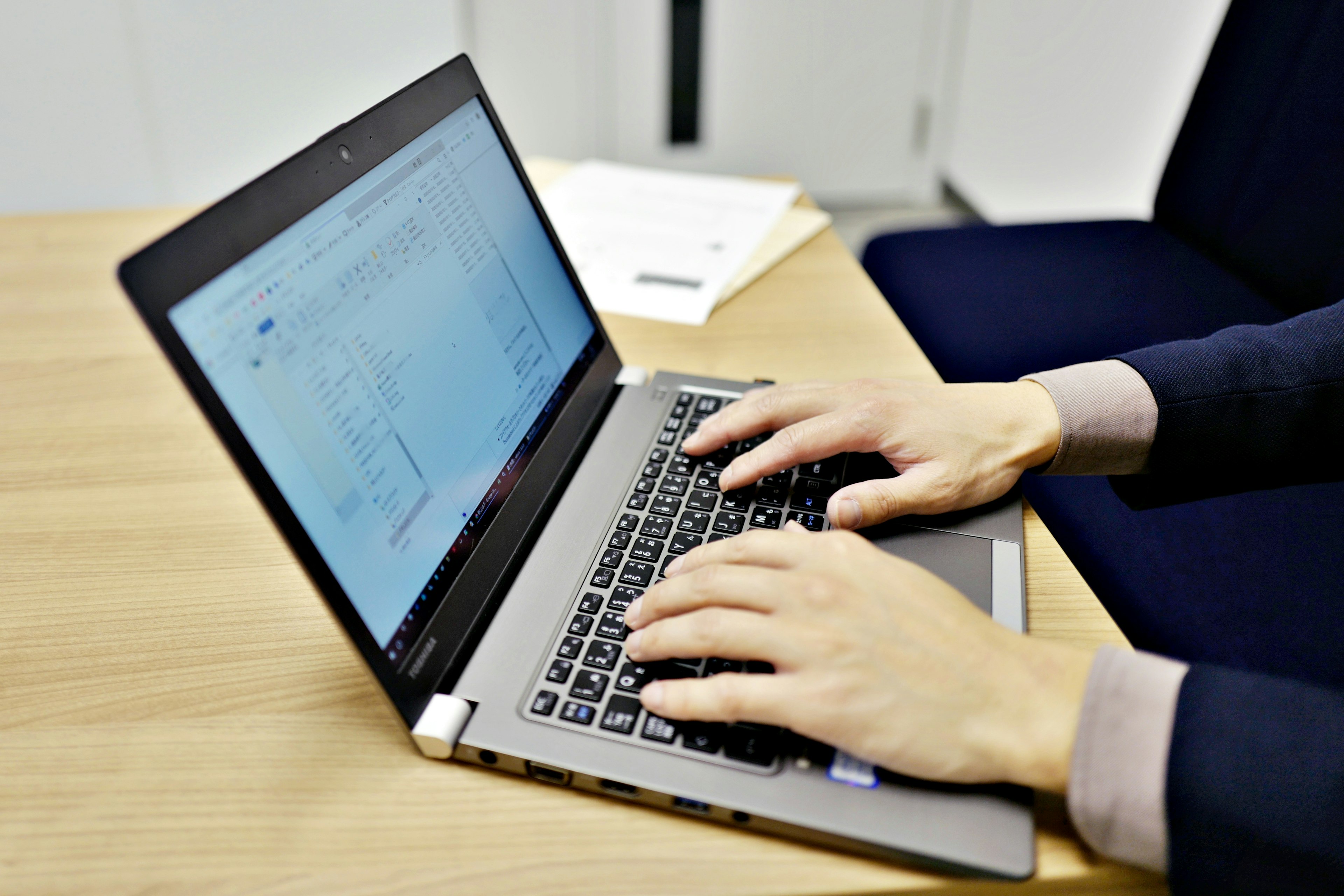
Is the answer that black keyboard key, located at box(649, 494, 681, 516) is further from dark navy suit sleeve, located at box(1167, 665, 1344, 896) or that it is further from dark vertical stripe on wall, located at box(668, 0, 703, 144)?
dark vertical stripe on wall, located at box(668, 0, 703, 144)

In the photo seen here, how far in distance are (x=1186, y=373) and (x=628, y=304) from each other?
0.50m

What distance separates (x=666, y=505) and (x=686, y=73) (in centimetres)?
228

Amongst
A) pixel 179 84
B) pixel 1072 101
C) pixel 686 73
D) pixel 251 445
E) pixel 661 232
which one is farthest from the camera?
pixel 686 73

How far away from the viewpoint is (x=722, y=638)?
1.45 ft

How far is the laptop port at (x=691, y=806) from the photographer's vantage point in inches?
16.1

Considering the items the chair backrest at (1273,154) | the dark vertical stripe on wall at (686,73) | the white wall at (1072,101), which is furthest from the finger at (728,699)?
the dark vertical stripe on wall at (686,73)

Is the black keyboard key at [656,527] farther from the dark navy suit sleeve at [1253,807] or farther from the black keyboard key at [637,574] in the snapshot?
the dark navy suit sleeve at [1253,807]

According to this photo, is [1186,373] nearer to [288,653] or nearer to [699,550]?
[699,550]

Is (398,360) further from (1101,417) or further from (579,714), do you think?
(1101,417)

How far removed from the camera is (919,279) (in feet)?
3.97

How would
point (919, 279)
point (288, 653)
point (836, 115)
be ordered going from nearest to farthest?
1. point (288, 653)
2. point (919, 279)
3. point (836, 115)

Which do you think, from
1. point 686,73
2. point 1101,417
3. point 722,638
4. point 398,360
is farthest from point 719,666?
point 686,73

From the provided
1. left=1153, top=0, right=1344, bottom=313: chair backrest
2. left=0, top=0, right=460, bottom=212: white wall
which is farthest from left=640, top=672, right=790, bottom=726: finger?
left=0, top=0, right=460, bottom=212: white wall

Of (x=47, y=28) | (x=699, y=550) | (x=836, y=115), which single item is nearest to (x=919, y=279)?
(x=699, y=550)
